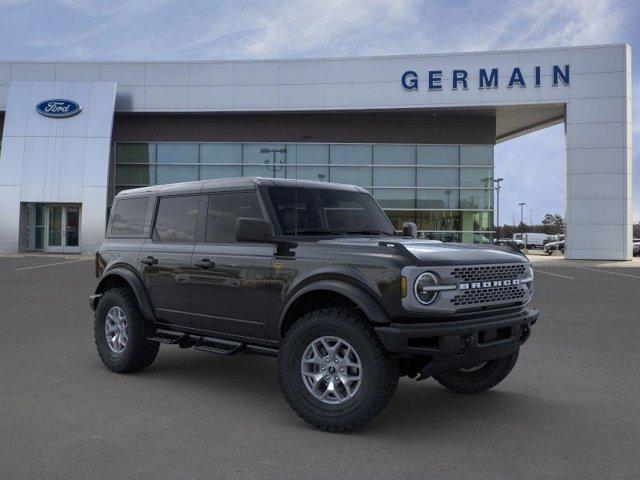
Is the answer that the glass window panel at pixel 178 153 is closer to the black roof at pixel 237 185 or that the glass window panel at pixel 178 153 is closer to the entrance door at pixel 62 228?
the entrance door at pixel 62 228

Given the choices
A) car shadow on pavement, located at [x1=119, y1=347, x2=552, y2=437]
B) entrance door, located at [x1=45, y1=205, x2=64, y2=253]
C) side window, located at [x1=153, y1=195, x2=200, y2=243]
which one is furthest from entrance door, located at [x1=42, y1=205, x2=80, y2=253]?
side window, located at [x1=153, y1=195, x2=200, y2=243]

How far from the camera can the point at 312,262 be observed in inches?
187

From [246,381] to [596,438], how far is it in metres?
3.14

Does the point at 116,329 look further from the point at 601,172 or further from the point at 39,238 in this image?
the point at 39,238

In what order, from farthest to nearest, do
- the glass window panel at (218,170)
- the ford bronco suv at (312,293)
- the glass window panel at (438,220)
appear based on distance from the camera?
the glass window panel at (218,170) → the glass window panel at (438,220) → the ford bronco suv at (312,293)

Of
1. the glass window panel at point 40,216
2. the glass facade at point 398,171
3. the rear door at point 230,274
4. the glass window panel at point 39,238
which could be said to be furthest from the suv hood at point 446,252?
the glass window panel at point 39,238

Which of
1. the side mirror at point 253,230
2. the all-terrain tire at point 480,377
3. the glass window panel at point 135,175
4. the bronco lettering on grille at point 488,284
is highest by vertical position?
the glass window panel at point 135,175

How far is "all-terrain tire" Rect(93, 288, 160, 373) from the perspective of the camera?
6.14 m

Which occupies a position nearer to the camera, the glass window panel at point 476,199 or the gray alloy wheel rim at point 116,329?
the gray alloy wheel rim at point 116,329

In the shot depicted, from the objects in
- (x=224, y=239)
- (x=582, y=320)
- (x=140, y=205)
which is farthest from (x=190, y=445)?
(x=582, y=320)

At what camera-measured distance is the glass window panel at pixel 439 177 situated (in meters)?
31.3

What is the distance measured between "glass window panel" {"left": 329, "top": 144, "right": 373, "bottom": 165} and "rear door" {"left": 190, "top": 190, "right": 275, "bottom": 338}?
26.1 metres

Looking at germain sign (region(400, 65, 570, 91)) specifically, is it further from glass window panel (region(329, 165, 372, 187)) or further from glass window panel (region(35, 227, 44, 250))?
glass window panel (region(35, 227, 44, 250))

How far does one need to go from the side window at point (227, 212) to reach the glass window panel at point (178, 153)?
27106mm
